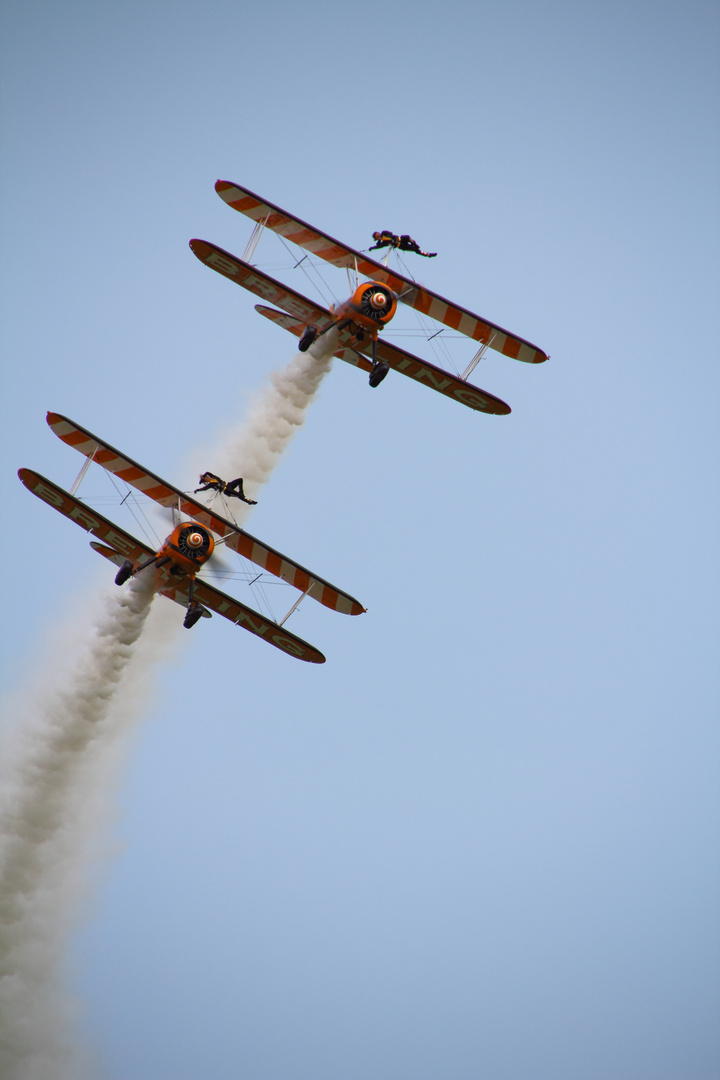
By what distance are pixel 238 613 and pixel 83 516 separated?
390cm

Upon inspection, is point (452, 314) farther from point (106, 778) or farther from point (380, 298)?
point (106, 778)

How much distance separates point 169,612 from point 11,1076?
11.7m

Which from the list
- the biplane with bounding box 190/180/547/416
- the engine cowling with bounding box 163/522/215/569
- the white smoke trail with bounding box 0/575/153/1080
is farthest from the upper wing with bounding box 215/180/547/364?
the white smoke trail with bounding box 0/575/153/1080

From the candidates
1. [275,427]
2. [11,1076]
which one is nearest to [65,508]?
[275,427]

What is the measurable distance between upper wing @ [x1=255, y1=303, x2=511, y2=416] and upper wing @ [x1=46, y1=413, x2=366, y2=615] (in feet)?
15.6

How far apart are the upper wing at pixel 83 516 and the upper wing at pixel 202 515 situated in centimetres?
128

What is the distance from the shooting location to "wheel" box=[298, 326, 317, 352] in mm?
32469

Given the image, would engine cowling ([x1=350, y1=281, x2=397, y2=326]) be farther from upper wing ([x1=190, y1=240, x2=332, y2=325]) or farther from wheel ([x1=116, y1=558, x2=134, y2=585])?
wheel ([x1=116, y1=558, x2=134, y2=585])

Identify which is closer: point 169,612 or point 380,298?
point 380,298

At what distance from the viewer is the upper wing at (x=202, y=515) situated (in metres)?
31.2

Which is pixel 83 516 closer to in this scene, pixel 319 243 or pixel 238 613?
pixel 238 613

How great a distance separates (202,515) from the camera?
32.0 meters

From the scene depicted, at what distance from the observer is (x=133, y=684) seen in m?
37.1

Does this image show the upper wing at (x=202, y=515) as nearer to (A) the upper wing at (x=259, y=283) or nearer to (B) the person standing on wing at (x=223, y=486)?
(B) the person standing on wing at (x=223, y=486)
